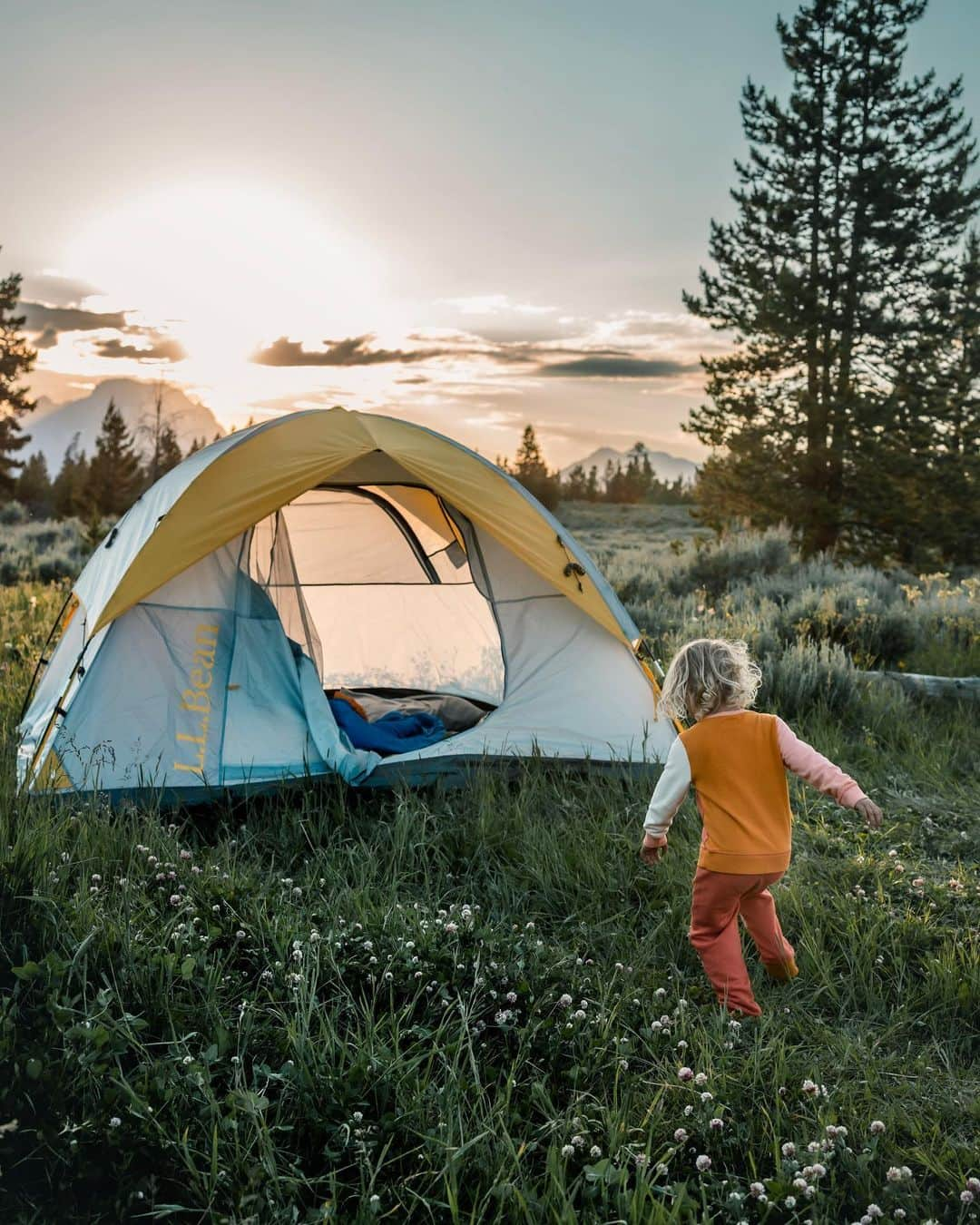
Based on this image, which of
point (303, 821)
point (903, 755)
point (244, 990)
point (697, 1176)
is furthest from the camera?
point (903, 755)

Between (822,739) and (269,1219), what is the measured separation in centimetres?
442

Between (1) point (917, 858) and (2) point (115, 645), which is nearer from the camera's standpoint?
(1) point (917, 858)

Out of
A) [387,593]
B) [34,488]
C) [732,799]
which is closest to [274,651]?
[387,593]

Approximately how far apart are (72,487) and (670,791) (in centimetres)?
4767

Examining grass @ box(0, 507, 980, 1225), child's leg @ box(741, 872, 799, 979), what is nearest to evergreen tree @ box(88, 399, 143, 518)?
grass @ box(0, 507, 980, 1225)

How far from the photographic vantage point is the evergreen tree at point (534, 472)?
55438 millimetres

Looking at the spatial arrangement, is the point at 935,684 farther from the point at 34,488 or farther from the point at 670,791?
the point at 34,488

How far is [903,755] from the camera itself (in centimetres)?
558

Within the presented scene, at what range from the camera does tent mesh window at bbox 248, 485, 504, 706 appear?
6898 millimetres

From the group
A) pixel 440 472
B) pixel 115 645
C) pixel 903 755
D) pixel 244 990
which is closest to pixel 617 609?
pixel 440 472

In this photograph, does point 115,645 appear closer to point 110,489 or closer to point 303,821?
point 303,821

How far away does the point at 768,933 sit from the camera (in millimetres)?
3277

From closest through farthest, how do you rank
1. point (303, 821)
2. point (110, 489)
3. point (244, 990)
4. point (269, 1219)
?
point (269, 1219) → point (244, 990) → point (303, 821) → point (110, 489)

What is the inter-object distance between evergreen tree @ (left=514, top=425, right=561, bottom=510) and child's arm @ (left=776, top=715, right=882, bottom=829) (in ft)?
164
